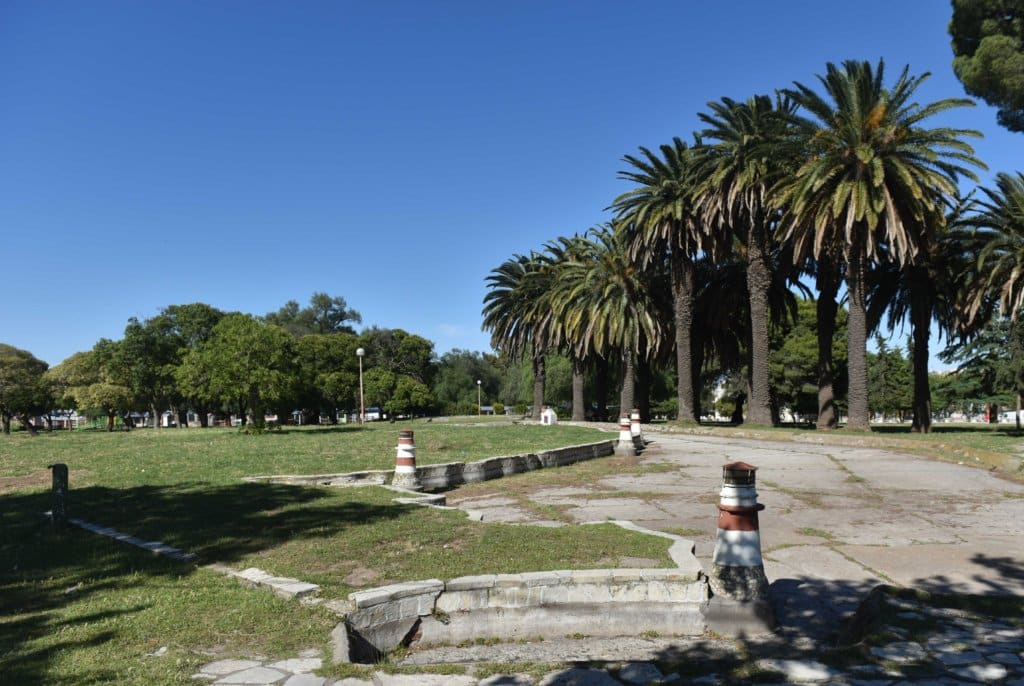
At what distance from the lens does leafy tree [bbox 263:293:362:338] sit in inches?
3807

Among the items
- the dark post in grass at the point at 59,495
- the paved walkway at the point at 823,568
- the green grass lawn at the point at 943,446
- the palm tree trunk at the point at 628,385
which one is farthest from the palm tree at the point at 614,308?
the dark post in grass at the point at 59,495

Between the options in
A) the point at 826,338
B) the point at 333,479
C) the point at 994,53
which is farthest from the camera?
the point at 826,338

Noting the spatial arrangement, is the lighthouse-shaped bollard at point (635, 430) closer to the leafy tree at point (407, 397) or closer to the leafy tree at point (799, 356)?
the leafy tree at point (799, 356)

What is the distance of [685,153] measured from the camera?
32969mm

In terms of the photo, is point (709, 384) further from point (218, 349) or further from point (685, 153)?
point (218, 349)

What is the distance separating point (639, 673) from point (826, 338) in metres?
30.0

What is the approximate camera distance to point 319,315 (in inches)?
3893

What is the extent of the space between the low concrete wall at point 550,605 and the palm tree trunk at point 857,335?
22.4 m

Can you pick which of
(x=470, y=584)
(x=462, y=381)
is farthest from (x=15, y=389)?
(x=462, y=381)

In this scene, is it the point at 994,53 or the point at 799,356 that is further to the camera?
the point at 799,356

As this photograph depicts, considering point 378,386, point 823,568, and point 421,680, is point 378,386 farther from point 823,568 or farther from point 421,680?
point 421,680

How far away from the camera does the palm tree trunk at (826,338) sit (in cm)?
2950

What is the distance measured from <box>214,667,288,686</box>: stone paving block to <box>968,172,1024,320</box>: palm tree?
→ 2762 cm

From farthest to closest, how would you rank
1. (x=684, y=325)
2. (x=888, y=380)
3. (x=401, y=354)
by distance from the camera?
1. (x=401, y=354)
2. (x=888, y=380)
3. (x=684, y=325)
